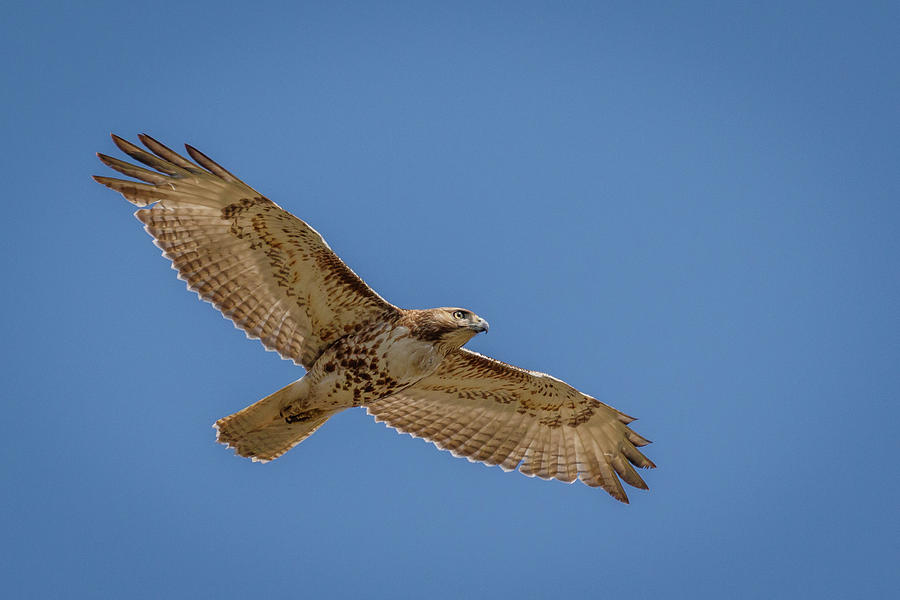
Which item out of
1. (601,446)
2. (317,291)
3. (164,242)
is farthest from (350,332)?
(601,446)

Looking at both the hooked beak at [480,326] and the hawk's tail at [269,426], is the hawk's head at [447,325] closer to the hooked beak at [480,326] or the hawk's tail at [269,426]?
the hooked beak at [480,326]

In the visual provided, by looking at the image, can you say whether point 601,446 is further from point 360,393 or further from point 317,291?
point 317,291

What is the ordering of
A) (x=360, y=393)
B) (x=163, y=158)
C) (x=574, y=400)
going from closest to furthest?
1. (x=163, y=158)
2. (x=360, y=393)
3. (x=574, y=400)

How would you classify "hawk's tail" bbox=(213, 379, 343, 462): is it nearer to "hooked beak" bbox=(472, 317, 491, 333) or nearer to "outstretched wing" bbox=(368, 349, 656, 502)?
"outstretched wing" bbox=(368, 349, 656, 502)

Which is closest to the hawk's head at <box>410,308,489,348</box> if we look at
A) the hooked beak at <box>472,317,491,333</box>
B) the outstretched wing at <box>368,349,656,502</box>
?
the hooked beak at <box>472,317,491,333</box>

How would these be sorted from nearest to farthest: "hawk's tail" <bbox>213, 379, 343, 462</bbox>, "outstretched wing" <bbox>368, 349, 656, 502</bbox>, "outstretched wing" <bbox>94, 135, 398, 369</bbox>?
1. "outstretched wing" <bbox>94, 135, 398, 369</bbox>
2. "hawk's tail" <bbox>213, 379, 343, 462</bbox>
3. "outstretched wing" <bbox>368, 349, 656, 502</bbox>

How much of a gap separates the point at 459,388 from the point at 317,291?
2532 millimetres

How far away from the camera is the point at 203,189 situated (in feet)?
40.4

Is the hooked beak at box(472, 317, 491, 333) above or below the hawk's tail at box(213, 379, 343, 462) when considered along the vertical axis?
above

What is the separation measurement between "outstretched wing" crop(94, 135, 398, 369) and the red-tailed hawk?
12mm

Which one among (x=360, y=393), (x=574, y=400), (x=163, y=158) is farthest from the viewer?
(x=574, y=400)

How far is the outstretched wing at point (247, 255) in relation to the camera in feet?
40.1

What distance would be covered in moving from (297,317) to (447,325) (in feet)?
6.33

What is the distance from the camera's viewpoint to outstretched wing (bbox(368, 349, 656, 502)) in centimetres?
1403
